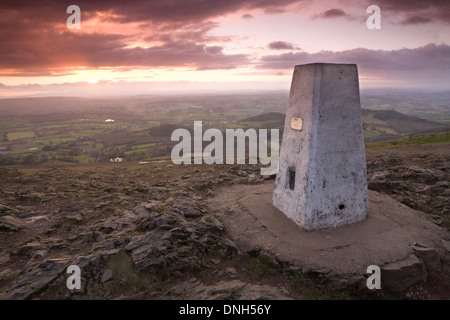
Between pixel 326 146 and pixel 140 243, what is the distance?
25.6 feet

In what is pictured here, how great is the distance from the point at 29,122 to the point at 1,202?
122 m

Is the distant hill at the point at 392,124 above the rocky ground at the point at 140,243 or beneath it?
above

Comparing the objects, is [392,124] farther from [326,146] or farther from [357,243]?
[357,243]

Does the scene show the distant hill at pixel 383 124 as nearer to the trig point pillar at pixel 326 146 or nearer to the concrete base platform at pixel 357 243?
the concrete base platform at pixel 357 243

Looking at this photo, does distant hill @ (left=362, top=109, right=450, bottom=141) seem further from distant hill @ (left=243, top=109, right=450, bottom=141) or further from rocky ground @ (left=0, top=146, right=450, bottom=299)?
rocky ground @ (left=0, top=146, right=450, bottom=299)

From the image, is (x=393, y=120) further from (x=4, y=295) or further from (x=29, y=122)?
(x=29, y=122)

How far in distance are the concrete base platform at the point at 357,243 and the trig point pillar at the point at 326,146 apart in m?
0.76

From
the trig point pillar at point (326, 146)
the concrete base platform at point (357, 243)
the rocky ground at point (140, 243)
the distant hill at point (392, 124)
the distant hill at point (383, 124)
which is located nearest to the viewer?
the rocky ground at point (140, 243)

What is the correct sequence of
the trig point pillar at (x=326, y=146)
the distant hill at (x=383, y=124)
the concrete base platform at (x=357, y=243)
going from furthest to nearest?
the distant hill at (x=383, y=124)
the trig point pillar at (x=326, y=146)
the concrete base platform at (x=357, y=243)

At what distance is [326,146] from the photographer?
10109 mm

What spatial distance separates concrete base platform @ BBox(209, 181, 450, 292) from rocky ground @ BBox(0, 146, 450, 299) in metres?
0.50

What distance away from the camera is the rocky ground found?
26.8 ft

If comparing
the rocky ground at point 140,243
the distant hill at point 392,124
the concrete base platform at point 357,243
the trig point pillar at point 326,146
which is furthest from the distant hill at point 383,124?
the trig point pillar at point 326,146

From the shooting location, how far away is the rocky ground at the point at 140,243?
26.8 ft
